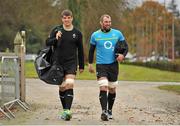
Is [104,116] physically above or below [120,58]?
below

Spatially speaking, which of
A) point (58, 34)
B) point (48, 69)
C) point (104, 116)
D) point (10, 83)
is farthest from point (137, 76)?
point (58, 34)

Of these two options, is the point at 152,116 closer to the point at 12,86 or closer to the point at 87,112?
the point at 87,112

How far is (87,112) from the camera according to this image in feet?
37.4

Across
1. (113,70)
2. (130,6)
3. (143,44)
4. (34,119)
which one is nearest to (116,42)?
(113,70)

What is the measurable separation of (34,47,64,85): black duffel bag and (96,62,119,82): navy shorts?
695mm

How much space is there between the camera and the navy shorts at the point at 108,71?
10.0 meters

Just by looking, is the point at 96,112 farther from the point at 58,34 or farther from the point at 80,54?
the point at 58,34

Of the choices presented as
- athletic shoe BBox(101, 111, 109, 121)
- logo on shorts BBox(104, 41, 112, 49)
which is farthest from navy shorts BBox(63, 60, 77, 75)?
athletic shoe BBox(101, 111, 109, 121)

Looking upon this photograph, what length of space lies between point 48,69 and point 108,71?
1.16 m

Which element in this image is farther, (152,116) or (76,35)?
(152,116)

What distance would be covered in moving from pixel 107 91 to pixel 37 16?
3669 centimetres

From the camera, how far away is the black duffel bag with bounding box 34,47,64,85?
32.9 feet

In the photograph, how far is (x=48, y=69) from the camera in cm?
1025

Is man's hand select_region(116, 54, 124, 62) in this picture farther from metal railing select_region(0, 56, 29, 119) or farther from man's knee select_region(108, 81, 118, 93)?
metal railing select_region(0, 56, 29, 119)
